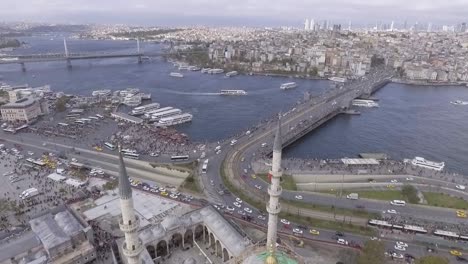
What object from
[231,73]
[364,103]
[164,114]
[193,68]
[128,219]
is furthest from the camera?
[193,68]

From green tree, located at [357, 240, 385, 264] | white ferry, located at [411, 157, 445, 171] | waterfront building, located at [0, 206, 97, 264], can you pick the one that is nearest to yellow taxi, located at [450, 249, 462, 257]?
green tree, located at [357, 240, 385, 264]

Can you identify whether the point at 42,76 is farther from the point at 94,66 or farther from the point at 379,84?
the point at 379,84

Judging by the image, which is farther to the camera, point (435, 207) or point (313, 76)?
point (313, 76)

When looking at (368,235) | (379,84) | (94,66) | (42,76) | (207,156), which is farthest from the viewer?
(94,66)

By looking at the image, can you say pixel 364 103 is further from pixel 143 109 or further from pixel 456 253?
pixel 456 253

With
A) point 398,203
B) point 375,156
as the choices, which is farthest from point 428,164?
point 398,203

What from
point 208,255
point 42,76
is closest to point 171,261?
point 208,255

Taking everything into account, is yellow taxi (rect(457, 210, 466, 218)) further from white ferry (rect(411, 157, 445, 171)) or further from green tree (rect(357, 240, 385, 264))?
green tree (rect(357, 240, 385, 264))
